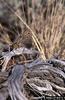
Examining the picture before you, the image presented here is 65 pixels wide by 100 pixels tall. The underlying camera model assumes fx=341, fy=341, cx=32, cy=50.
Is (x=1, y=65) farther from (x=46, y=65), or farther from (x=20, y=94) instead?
(x=20, y=94)

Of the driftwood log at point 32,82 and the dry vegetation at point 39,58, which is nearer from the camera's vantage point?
the driftwood log at point 32,82

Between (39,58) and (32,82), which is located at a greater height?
(39,58)

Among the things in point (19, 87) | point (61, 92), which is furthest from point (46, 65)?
point (19, 87)

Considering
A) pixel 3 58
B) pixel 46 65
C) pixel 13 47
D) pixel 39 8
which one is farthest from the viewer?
pixel 39 8

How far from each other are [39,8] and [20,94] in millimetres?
1841

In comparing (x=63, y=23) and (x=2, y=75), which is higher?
(x=63, y=23)

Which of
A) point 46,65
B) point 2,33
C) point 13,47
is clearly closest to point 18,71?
point 46,65

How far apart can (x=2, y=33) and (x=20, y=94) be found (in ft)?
5.63

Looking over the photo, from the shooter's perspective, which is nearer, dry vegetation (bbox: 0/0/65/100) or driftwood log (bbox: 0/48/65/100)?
driftwood log (bbox: 0/48/65/100)

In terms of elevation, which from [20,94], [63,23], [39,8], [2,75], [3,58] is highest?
[39,8]

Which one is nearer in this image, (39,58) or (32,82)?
(32,82)

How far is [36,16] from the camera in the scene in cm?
302

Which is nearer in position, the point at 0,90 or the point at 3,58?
the point at 0,90

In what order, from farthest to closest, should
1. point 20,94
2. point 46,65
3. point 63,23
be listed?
point 63,23, point 46,65, point 20,94
